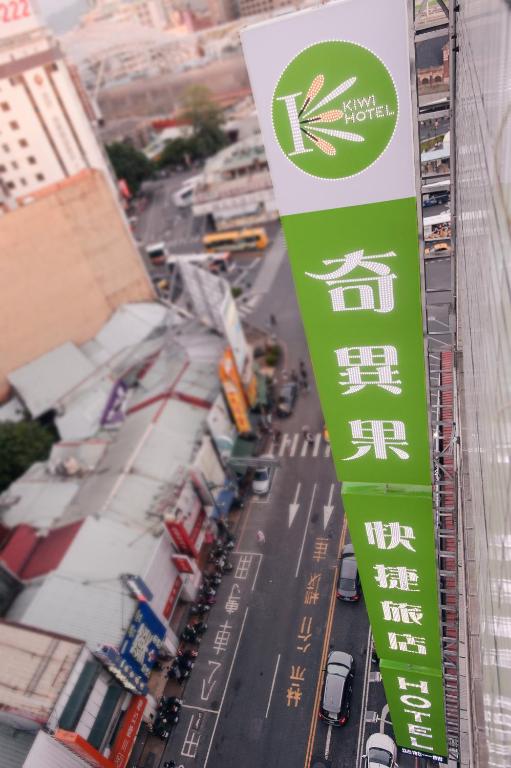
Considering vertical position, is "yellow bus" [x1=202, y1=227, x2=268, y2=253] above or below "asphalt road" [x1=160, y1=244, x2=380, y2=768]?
above

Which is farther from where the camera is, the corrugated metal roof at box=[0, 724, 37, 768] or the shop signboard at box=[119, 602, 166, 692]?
the shop signboard at box=[119, 602, 166, 692]

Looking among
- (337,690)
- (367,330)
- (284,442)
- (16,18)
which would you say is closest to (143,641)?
(337,690)

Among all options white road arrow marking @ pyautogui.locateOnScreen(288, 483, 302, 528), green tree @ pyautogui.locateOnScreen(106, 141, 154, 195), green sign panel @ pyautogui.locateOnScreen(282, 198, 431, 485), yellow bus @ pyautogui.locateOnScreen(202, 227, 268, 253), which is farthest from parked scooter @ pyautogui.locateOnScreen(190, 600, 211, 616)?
green tree @ pyautogui.locateOnScreen(106, 141, 154, 195)

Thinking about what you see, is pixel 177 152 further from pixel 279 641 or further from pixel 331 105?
pixel 331 105

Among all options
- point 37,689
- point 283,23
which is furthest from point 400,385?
point 37,689

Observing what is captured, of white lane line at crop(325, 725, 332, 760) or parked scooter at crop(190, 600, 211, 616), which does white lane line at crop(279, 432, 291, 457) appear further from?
white lane line at crop(325, 725, 332, 760)

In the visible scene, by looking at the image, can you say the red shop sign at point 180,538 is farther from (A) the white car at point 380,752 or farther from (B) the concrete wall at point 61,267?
(B) the concrete wall at point 61,267
